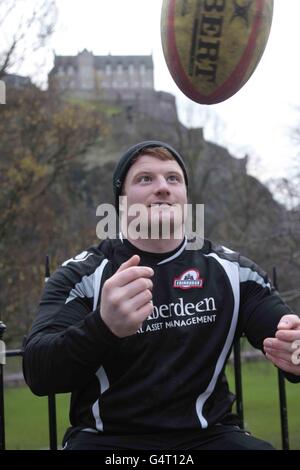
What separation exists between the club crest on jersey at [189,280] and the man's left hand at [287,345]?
489 mm

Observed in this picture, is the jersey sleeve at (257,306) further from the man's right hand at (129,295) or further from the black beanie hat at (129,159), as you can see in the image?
the man's right hand at (129,295)

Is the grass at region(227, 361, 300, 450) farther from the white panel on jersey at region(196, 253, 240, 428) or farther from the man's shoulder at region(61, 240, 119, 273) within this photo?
the man's shoulder at region(61, 240, 119, 273)

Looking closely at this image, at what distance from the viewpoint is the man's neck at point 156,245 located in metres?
2.54

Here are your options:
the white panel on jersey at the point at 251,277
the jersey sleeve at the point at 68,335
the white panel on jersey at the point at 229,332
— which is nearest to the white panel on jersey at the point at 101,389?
the jersey sleeve at the point at 68,335

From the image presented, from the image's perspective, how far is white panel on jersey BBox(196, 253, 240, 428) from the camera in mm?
2352

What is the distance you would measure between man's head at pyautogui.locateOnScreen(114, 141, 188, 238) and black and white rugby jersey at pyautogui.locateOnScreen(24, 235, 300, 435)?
163mm

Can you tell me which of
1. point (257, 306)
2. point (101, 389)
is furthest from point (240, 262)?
point (101, 389)

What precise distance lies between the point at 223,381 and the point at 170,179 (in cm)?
93

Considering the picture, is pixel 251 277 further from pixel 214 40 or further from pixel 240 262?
pixel 214 40

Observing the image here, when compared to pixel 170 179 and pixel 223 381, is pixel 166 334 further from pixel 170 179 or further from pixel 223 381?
pixel 170 179

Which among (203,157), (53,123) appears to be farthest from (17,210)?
(203,157)

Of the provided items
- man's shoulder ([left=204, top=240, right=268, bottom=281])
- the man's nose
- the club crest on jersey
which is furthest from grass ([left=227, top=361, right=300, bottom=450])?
the man's nose

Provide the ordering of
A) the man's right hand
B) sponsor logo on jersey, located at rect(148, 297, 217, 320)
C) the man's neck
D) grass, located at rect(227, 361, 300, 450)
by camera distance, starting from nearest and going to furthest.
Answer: the man's right hand
sponsor logo on jersey, located at rect(148, 297, 217, 320)
the man's neck
grass, located at rect(227, 361, 300, 450)
